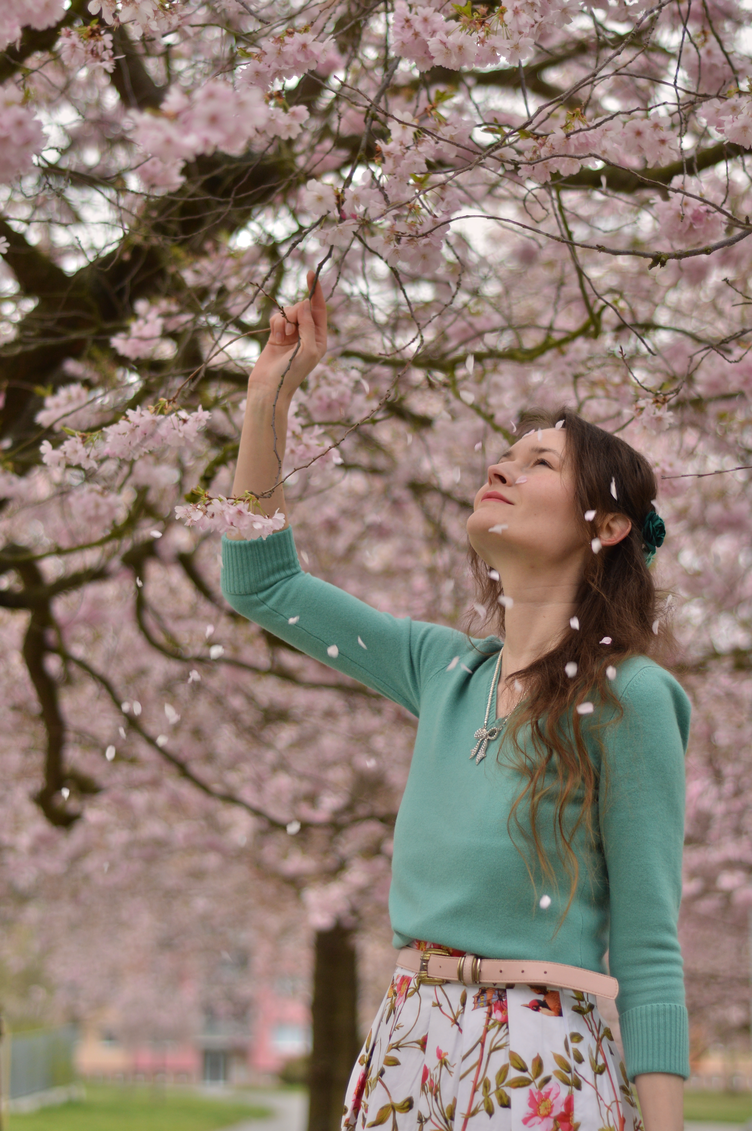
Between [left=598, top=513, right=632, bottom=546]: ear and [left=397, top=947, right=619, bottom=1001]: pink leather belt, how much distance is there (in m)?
0.67

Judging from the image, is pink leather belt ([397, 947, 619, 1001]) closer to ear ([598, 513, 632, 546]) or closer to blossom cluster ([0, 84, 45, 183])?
ear ([598, 513, 632, 546])

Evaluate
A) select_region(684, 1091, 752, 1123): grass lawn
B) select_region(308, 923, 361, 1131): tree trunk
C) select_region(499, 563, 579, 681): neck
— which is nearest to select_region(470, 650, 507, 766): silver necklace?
select_region(499, 563, 579, 681): neck

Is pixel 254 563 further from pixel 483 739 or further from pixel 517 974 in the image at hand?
pixel 517 974

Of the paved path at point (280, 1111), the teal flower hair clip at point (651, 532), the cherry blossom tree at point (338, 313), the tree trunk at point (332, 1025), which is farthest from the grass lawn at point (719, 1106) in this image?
the teal flower hair clip at point (651, 532)

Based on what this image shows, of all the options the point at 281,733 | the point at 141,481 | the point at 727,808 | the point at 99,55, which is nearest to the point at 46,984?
the point at 281,733

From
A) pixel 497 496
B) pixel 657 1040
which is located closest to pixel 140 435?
pixel 497 496

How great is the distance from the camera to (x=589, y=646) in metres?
1.54

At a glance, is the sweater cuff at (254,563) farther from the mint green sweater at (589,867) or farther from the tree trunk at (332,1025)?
→ the tree trunk at (332,1025)

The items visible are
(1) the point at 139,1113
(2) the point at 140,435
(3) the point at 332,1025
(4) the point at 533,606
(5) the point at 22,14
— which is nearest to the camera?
(5) the point at 22,14

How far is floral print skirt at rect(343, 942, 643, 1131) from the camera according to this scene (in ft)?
4.11

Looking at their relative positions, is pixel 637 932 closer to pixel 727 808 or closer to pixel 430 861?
pixel 430 861

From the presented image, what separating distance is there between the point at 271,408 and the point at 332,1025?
7.01m

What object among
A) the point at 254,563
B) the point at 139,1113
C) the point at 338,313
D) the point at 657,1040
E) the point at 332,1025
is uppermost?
the point at 338,313

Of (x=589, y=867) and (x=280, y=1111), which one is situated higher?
(x=589, y=867)
